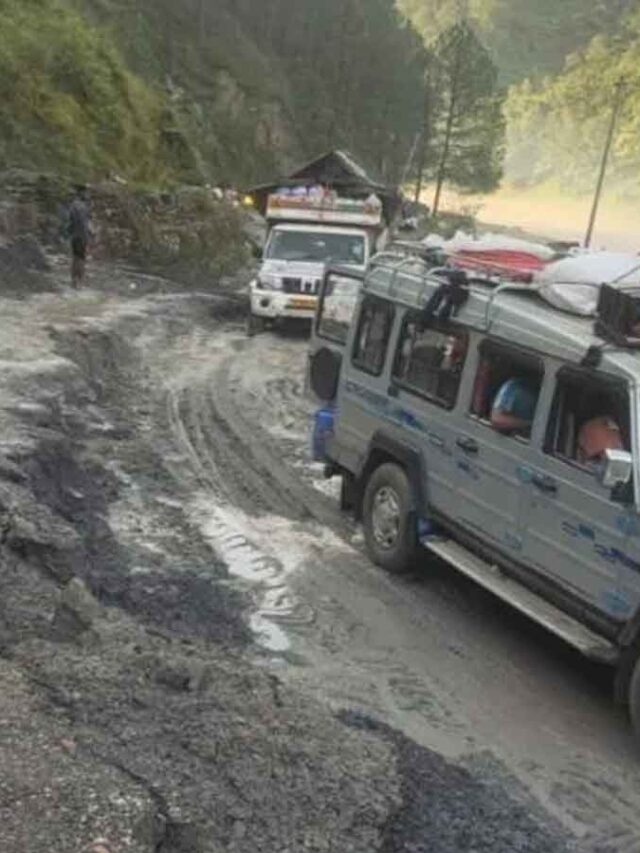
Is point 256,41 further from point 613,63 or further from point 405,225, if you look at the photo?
point 613,63

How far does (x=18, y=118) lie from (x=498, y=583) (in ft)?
78.6

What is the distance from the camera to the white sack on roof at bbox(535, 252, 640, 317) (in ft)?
22.5

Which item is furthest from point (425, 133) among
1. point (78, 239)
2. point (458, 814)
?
point (458, 814)

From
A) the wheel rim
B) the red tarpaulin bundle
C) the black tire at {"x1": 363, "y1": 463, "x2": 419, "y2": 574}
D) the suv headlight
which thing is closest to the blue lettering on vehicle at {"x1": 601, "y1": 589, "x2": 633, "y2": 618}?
the black tire at {"x1": 363, "y1": 463, "x2": 419, "y2": 574}

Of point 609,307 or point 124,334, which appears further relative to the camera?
point 124,334

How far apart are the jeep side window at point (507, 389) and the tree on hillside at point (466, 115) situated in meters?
60.0

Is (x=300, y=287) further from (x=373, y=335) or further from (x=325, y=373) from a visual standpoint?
(x=373, y=335)

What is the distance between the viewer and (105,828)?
4.01m

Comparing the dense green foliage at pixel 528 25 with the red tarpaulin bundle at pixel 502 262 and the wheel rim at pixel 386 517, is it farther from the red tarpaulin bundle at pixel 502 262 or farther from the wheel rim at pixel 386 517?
the wheel rim at pixel 386 517

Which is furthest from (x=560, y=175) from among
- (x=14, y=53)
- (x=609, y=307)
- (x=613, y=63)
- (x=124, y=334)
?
(x=609, y=307)

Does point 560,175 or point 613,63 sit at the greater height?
point 613,63

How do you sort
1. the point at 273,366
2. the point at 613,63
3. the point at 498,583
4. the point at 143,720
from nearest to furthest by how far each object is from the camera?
the point at 143,720
the point at 498,583
the point at 273,366
the point at 613,63

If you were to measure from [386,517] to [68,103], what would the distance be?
2395 cm

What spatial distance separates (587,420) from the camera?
6465 millimetres
